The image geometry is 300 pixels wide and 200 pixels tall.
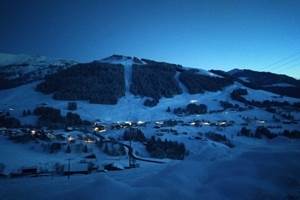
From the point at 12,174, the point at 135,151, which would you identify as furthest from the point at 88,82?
the point at 12,174

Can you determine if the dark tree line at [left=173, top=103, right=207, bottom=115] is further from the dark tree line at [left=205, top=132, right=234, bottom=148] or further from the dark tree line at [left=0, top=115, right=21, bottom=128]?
the dark tree line at [left=0, top=115, right=21, bottom=128]

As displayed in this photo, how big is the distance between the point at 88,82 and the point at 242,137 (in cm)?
13321

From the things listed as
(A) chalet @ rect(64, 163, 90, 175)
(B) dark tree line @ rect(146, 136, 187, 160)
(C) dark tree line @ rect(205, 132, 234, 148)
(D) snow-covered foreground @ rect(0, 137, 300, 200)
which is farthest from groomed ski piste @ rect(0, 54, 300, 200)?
(C) dark tree line @ rect(205, 132, 234, 148)

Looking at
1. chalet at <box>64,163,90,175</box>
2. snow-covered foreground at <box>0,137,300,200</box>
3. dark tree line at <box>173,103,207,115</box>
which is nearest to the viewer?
snow-covered foreground at <box>0,137,300,200</box>

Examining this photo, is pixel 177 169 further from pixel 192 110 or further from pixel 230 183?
pixel 192 110

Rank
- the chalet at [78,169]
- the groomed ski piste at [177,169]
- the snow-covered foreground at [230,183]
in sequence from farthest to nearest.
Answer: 1. the chalet at [78,169]
2. the groomed ski piste at [177,169]
3. the snow-covered foreground at [230,183]

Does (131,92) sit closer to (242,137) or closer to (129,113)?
(129,113)

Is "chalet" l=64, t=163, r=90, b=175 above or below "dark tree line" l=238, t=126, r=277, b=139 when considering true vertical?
below

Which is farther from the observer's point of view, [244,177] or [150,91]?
[150,91]

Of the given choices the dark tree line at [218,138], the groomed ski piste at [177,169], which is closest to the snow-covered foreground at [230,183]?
the groomed ski piste at [177,169]

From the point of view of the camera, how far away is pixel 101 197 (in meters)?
20.1

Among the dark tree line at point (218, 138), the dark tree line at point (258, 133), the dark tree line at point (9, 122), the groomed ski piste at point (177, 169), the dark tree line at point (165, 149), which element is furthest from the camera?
the dark tree line at point (9, 122)

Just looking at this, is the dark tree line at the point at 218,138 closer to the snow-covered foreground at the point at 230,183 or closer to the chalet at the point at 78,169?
the chalet at the point at 78,169

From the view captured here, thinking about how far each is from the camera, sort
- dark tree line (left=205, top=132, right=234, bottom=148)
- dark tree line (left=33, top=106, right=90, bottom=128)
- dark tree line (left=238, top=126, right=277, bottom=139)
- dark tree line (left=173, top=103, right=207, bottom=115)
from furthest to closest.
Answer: dark tree line (left=173, top=103, right=207, bottom=115) < dark tree line (left=33, top=106, right=90, bottom=128) < dark tree line (left=238, top=126, right=277, bottom=139) < dark tree line (left=205, top=132, right=234, bottom=148)
